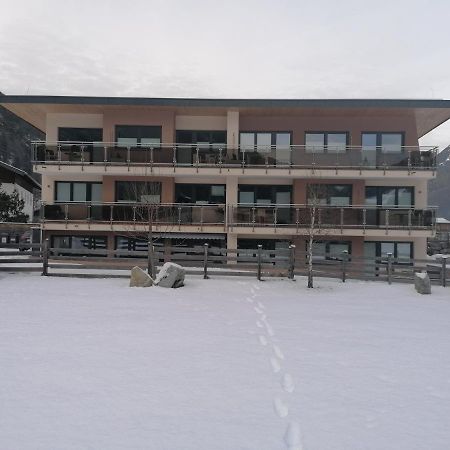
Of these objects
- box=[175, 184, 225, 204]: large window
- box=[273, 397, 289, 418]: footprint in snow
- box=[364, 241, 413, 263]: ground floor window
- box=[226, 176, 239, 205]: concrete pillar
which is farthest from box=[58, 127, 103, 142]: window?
box=[273, 397, 289, 418]: footprint in snow

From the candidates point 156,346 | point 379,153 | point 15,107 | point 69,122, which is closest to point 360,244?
point 379,153

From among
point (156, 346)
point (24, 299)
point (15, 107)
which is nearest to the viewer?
point (156, 346)

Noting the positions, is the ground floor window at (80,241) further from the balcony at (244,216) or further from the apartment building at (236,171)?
the balcony at (244,216)

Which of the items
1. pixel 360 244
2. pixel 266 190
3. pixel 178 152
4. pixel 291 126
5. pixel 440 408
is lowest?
pixel 440 408

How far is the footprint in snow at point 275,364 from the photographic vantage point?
18.6 feet

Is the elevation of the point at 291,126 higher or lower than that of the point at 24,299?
higher

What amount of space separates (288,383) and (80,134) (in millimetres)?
20915

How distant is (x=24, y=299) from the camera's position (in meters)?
10.3

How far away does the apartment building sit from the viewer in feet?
64.6

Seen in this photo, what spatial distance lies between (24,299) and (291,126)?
1667 centimetres

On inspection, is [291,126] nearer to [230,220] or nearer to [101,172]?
[230,220]

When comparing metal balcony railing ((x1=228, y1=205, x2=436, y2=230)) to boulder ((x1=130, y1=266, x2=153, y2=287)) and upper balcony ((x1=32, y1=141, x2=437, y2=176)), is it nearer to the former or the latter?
upper balcony ((x1=32, y1=141, x2=437, y2=176))

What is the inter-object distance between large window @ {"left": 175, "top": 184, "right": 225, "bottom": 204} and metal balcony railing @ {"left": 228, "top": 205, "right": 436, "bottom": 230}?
6.82ft

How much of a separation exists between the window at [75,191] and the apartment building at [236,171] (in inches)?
2.3
